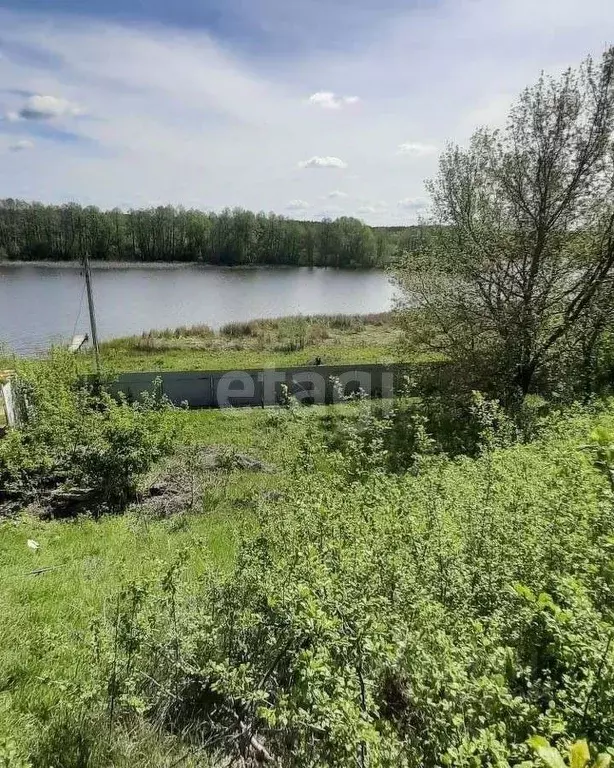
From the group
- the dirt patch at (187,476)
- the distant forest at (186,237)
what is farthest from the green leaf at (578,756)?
the distant forest at (186,237)

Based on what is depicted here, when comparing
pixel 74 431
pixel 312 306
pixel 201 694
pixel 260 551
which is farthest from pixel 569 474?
pixel 312 306

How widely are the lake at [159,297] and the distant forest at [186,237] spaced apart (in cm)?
623

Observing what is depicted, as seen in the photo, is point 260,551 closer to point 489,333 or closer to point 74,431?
point 74,431

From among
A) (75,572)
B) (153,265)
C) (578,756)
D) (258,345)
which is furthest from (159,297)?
(578,756)

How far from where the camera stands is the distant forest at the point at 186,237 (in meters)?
62.4

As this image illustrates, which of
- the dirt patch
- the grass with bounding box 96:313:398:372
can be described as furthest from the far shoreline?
the dirt patch

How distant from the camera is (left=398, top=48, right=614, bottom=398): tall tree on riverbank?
10273 millimetres

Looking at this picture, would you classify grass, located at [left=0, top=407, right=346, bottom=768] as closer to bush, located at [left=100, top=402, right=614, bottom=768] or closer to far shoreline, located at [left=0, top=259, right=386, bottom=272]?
bush, located at [left=100, top=402, right=614, bottom=768]

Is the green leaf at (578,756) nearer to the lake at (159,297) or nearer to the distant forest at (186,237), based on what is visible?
the lake at (159,297)

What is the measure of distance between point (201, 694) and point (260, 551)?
837 mm

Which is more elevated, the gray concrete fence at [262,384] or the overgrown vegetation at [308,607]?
the overgrown vegetation at [308,607]

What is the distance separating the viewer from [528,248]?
10812mm

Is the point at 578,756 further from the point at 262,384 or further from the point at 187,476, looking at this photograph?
the point at 262,384

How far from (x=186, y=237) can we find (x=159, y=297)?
32.8m
